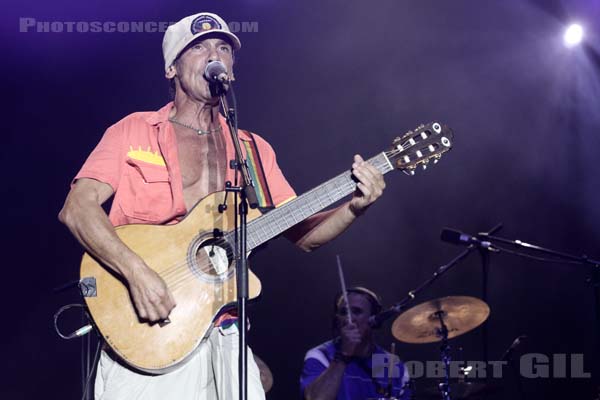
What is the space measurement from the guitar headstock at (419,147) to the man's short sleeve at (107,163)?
4.26ft

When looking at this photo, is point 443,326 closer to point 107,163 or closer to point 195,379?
point 195,379

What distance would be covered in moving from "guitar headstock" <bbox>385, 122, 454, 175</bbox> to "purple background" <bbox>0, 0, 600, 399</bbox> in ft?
10.1

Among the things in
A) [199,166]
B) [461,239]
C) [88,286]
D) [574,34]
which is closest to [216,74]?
[199,166]

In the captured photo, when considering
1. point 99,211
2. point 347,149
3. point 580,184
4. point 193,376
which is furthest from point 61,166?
point 580,184

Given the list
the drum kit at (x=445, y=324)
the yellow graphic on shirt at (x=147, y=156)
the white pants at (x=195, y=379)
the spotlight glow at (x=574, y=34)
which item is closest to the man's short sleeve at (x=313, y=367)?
the drum kit at (x=445, y=324)

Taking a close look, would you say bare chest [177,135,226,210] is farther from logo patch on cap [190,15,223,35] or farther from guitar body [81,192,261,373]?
logo patch on cap [190,15,223,35]

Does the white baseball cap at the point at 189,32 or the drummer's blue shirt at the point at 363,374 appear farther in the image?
the drummer's blue shirt at the point at 363,374

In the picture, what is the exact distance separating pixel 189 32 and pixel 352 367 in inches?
128

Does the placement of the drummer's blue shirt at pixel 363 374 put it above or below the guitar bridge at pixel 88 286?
below

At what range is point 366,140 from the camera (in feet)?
22.0

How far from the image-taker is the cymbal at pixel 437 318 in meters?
5.44

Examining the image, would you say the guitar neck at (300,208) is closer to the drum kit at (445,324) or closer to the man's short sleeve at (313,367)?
the drum kit at (445,324)

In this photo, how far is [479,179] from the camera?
694 centimetres

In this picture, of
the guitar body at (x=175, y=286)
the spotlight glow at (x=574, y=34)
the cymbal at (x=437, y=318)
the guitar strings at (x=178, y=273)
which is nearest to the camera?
the guitar body at (x=175, y=286)
